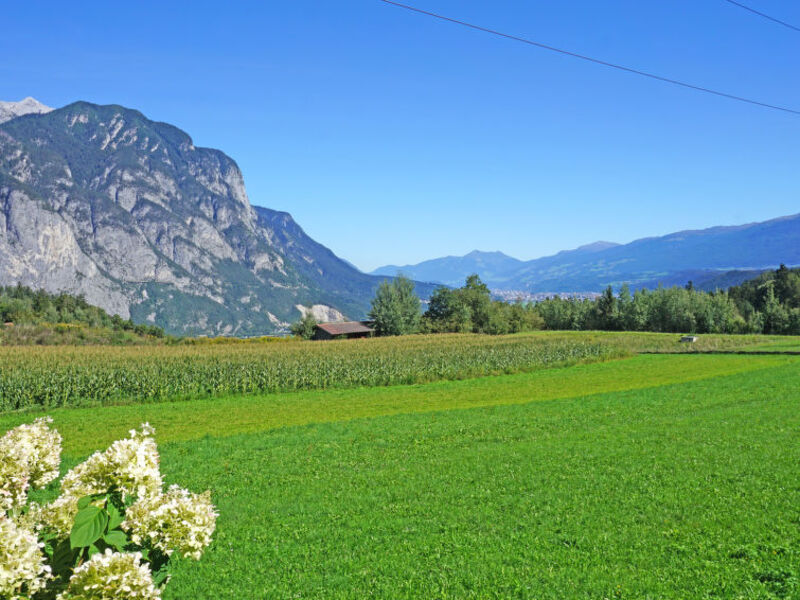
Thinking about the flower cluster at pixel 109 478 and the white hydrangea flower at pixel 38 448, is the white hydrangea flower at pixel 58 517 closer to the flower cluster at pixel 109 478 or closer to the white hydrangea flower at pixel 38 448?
the flower cluster at pixel 109 478

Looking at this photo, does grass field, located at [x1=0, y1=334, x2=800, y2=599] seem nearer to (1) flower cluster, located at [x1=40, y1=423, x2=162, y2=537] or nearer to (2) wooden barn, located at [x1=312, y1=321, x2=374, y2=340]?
(1) flower cluster, located at [x1=40, y1=423, x2=162, y2=537]

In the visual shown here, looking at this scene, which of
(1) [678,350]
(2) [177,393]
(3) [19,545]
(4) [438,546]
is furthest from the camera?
(1) [678,350]

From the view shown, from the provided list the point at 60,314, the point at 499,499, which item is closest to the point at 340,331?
the point at 60,314

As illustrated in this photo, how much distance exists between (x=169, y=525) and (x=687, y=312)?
107m

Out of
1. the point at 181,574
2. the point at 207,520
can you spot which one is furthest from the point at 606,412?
the point at 207,520

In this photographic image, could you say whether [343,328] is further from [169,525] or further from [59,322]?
[169,525]

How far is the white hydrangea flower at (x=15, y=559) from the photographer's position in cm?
287

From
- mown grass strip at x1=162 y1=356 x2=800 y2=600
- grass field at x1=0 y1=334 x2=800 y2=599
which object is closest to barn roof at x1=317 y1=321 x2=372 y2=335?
grass field at x1=0 y1=334 x2=800 y2=599

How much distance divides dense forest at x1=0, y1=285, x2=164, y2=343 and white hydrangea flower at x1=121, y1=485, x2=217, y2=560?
5874cm

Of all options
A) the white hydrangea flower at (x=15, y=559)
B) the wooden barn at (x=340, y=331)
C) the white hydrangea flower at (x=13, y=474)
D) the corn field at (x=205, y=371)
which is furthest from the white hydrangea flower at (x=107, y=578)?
the wooden barn at (x=340, y=331)

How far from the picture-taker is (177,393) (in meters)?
32.1

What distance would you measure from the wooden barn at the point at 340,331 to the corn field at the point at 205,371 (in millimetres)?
40142

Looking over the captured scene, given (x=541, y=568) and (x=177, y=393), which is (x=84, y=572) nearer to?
(x=541, y=568)

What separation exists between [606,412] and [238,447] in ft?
42.6
